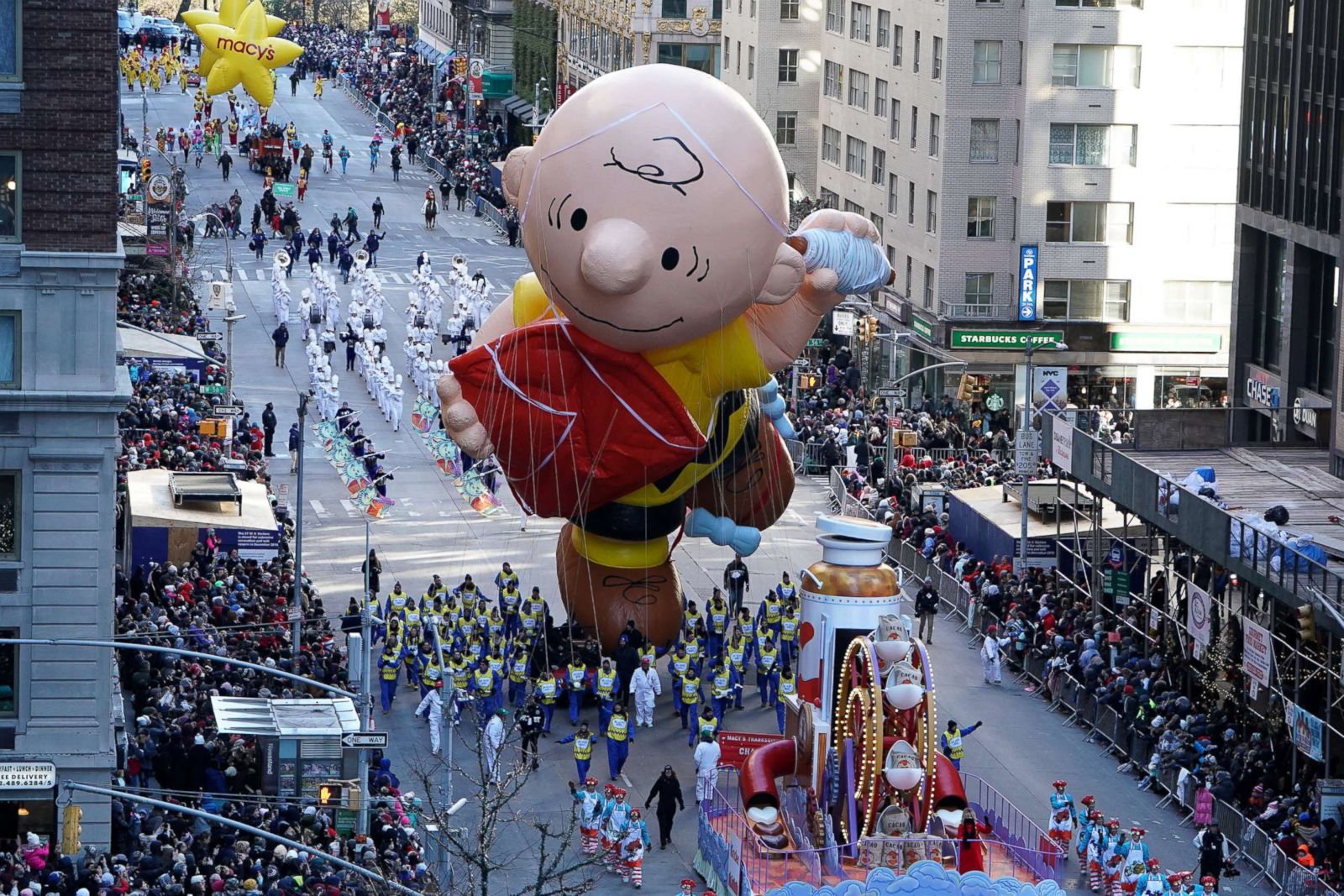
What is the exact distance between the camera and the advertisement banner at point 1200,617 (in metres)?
42.0

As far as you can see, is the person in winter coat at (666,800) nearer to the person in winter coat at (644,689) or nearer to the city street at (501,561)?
the city street at (501,561)

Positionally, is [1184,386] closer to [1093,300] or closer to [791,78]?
[1093,300]

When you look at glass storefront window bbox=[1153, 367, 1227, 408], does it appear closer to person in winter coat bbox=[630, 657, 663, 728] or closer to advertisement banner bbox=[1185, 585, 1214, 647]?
advertisement banner bbox=[1185, 585, 1214, 647]

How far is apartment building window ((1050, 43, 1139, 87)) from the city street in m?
15.5

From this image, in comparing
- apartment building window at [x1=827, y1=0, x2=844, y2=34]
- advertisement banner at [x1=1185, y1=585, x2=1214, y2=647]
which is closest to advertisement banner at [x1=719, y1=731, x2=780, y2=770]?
advertisement banner at [x1=1185, y1=585, x2=1214, y2=647]

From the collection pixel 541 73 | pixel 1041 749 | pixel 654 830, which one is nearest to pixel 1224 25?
pixel 1041 749

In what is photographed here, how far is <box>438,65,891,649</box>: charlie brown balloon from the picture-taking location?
3747cm

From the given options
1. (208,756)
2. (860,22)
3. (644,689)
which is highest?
(860,22)

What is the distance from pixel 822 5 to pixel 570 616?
1859 inches

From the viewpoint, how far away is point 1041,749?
42500 mm

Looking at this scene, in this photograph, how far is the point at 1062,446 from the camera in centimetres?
4884

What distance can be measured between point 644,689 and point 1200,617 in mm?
8539

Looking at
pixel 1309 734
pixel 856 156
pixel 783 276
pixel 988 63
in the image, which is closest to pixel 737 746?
pixel 783 276

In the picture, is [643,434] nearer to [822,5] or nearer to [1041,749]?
[1041,749]
